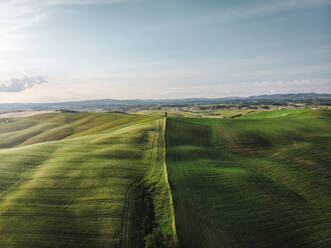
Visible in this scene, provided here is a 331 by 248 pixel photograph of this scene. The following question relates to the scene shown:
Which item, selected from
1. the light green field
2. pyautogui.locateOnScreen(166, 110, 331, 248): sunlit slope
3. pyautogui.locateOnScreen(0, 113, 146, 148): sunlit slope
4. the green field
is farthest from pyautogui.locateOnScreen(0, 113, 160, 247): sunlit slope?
pyautogui.locateOnScreen(0, 113, 146, 148): sunlit slope

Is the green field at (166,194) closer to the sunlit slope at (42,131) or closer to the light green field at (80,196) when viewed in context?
the light green field at (80,196)

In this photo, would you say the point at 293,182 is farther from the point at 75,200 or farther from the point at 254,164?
the point at 75,200

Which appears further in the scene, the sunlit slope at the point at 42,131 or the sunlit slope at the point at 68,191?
the sunlit slope at the point at 42,131

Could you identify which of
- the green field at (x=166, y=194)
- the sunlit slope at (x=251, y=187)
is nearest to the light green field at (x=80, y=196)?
the green field at (x=166, y=194)

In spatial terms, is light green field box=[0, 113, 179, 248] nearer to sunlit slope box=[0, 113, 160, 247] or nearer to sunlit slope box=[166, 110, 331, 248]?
sunlit slope box=[0, 113, 160, 247]

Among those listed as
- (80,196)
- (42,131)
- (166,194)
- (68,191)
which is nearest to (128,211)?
(166,194)

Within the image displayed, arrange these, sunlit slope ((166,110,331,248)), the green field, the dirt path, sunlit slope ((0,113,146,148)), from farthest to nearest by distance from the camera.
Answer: sunlit slope ((0,113,146,148)), sunlit slope ((166,110,331,248)), the green field, the dirt path

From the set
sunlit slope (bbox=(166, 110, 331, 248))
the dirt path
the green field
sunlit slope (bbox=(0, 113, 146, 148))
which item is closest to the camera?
the dirt path

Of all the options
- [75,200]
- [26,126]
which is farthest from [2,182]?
[26,126]
